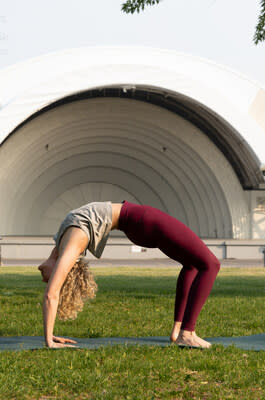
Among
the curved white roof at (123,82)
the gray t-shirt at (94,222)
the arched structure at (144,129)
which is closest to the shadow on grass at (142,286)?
the gray t-shirt at (94,222)

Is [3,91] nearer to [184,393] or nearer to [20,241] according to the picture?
[20,241]

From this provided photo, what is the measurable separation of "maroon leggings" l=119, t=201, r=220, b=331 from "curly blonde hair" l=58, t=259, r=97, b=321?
0.52 metres

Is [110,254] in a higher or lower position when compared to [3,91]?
lower

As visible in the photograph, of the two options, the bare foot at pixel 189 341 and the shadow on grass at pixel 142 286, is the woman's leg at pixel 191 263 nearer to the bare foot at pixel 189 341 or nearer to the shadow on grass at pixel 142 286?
the bare foot at pixel 189 341

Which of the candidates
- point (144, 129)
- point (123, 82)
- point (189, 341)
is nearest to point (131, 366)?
point (189, 341)

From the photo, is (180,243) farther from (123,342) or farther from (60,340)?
(60,340)

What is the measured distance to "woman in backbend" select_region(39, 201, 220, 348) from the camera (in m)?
4.98

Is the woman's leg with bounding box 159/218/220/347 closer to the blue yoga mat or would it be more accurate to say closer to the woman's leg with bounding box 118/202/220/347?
the woman's leg with bounding box 118/202/220/347

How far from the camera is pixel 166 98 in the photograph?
28.7 m

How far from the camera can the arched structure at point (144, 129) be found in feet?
85.9

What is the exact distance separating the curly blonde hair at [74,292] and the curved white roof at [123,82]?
2079 centimetres

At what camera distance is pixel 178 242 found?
5047mm

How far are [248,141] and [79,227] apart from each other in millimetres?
22163

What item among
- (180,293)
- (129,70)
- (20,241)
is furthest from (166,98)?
(180,293)
